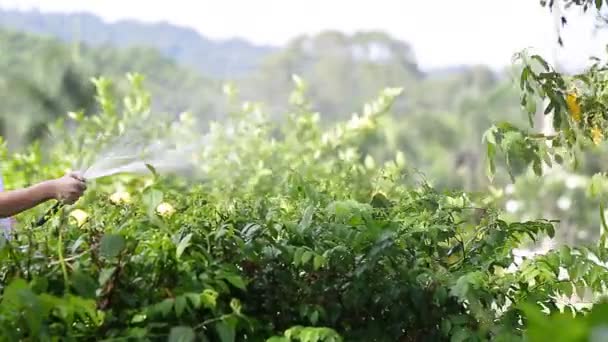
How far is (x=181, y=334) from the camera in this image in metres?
0.85

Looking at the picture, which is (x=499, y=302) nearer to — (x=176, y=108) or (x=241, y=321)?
(x=241, y=321)

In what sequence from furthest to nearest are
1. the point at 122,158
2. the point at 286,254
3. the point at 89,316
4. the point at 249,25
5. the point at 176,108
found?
1. the point at 249,25
2. the point at 176,108
3. the point at 122,158
4. the point at 286,254
5. the point at 89,316

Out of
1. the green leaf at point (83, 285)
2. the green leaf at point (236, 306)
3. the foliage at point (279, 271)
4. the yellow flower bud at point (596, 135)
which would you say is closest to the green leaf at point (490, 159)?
the foliage at point (279, 271)

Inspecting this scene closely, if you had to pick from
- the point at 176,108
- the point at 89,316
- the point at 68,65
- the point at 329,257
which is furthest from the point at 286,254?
the point at 68,65

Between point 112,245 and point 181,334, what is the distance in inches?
4.1

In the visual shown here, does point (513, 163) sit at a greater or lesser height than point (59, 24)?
greater

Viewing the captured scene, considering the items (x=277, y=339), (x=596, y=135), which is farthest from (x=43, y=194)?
(x=596, y=135)

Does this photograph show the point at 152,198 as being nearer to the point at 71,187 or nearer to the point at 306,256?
the point at 306,256

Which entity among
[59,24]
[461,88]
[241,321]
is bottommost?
[461,88]

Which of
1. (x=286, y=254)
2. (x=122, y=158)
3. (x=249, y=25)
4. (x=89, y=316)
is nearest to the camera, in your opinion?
(x=89, y=316)

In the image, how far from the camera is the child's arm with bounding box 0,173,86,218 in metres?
1.22

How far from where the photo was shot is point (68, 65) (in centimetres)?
497

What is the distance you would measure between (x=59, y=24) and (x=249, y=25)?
1.16m

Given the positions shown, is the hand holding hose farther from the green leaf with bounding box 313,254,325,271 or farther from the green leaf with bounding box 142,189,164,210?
the green leaf with bounding box 313,254,325,271
